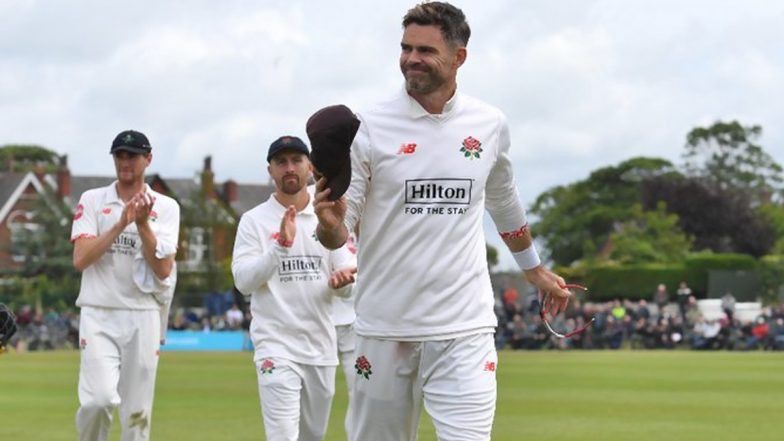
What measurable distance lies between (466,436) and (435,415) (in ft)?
0.65

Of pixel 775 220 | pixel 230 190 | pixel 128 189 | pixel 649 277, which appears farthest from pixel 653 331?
pixel 230 190

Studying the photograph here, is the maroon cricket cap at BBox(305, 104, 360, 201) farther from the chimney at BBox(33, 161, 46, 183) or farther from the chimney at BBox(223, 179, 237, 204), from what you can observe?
the chimney at BBox(223, 179, 237, 204)

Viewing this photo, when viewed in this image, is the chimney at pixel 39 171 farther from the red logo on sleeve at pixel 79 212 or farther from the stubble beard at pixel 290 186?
the stubble beard at pixel 290 186

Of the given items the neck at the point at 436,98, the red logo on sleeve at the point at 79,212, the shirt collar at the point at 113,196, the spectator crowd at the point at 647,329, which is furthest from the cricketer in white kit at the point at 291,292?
the spectator crowd at the point at 647,329

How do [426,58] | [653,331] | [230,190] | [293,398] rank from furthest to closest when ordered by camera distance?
[230,190], [653,331], [293,398], [426,58]

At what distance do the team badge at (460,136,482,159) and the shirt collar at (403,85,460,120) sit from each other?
16 centimetres

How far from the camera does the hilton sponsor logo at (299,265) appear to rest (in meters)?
11.3

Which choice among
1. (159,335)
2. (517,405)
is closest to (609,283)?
(517,405)

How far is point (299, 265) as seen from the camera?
11312 mm

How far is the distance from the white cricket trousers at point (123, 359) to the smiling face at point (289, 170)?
136cm

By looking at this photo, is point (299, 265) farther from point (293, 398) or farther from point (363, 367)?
point (363, 367)

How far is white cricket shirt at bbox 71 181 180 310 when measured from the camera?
11.6 meters

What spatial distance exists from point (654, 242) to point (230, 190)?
1437 inches

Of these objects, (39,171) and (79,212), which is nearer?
(79,212)
